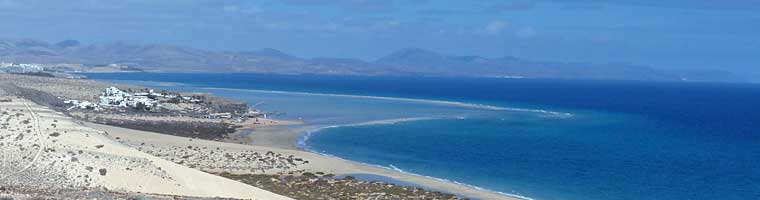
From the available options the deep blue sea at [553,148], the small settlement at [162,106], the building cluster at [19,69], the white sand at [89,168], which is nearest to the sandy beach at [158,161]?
the white sand at [89,168]

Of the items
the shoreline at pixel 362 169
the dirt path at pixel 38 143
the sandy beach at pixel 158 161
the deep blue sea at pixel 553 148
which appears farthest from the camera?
the deep blue sea at pixel 553 148

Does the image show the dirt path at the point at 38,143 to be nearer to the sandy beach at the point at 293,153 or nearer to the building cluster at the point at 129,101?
the sandy beach at the point at 293,153

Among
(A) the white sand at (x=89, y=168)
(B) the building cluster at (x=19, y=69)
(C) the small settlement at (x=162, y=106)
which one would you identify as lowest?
(A) the white sand at (x=89, y=168)

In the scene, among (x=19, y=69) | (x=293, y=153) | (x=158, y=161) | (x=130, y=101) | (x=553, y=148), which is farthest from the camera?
(x=19, y=69)

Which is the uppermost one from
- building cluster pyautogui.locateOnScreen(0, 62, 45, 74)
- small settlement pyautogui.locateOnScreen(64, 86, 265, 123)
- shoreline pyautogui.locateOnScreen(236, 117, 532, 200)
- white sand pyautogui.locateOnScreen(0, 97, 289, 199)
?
building cluster pyautogui.locateOnScreen(0, 62, 45, 74)

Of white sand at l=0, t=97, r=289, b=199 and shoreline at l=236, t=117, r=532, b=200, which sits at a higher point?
white sand at l=0, t=97, r=289, b=199

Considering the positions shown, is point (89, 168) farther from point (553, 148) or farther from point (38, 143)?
point (553, 148)

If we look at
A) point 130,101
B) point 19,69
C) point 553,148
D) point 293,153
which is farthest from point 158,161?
point 19,69

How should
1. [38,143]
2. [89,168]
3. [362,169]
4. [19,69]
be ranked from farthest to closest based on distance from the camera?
[19,69], [362,169], [38,143], [89,168]

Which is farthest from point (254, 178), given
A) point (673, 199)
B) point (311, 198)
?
point (673, 199)

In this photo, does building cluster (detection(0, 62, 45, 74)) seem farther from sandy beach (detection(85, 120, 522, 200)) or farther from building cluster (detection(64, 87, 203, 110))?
sandy beach (detection(85, 120, 522, 200))

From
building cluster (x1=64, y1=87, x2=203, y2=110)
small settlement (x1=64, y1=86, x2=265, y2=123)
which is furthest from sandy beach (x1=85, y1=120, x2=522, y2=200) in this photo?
building cluster (x1=64, y1=87, x2=203, y2=110)

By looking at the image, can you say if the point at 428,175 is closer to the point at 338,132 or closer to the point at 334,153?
the point at 334,153
